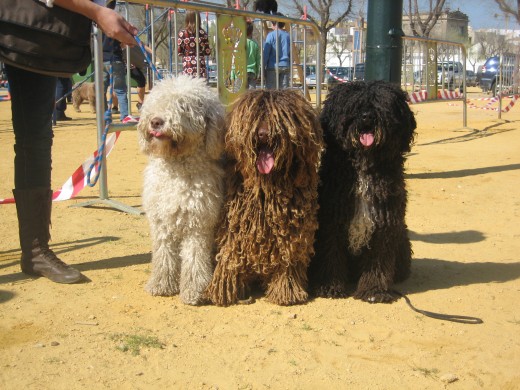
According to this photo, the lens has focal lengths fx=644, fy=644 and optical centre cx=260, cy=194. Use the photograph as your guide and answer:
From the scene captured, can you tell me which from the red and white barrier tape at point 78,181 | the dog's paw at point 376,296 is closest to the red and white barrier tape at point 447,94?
the red and white barrier tape at point 78,181

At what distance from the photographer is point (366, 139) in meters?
3.79

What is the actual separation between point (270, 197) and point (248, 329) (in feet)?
2.53

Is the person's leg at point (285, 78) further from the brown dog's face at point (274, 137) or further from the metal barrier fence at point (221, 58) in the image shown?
the brown dog's face at point (274, 137)

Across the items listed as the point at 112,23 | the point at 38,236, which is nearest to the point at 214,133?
the point at 112,23

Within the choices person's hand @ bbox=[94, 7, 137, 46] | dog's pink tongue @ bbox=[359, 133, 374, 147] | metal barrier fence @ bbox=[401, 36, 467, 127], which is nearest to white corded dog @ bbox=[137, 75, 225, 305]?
person's hand @ bbox=[94, 7, 137, 46]

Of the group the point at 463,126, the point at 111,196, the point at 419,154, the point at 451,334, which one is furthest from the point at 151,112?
the point at 463,126

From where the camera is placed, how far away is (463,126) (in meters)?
14.7

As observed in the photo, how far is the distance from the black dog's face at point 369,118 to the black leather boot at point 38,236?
1884 millimetres

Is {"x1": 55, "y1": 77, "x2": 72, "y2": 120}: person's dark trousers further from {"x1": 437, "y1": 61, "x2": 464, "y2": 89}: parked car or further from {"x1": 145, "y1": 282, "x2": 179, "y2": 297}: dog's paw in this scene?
{"x1": 145, "y1": 282, "x2": 179, "y2": 297}: dog's paw

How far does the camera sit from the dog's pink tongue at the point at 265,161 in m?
3.65

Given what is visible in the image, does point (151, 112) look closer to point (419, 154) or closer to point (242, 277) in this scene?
point (242, 277)

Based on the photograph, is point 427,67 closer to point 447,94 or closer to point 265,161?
point 447,94

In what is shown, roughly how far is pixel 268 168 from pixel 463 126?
12.0m

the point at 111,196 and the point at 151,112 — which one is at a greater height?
the point at 151,112
